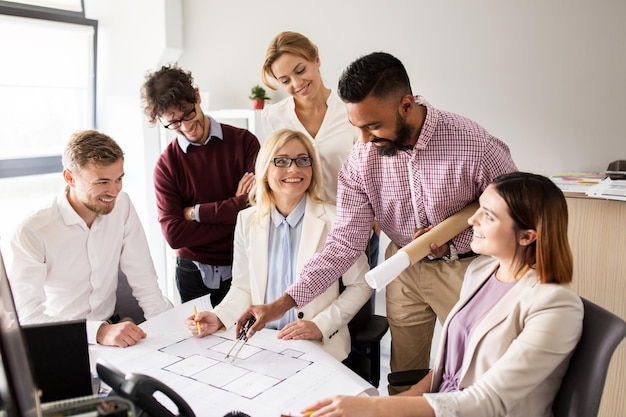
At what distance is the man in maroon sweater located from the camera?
7.57 ft

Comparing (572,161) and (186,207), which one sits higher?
(572,161)

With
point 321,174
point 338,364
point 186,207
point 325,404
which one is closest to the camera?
point 325,404

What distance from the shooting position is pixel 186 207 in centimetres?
243

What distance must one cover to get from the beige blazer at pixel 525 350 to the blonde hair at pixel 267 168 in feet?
3.25

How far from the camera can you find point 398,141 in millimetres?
1643

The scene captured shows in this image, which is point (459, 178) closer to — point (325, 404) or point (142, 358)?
point (325, 404)

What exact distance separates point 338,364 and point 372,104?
0.78 metres


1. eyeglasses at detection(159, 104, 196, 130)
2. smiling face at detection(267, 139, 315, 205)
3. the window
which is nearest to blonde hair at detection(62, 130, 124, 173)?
eyeglasses at detection(159, 104, 196, 130)

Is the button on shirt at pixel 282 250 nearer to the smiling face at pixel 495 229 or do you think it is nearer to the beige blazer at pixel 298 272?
the beige blazer at pixel 298 272

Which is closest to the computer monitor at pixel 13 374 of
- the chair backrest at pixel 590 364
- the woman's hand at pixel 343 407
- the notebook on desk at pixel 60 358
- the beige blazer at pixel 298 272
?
the notebook on desk at pixel 60 358

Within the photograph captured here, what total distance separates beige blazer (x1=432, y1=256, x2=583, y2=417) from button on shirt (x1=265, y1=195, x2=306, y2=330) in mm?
881

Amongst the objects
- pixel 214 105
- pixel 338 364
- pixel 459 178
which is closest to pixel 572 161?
pixel 459 178

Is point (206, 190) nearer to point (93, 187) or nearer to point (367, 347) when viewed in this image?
point (93, 187)

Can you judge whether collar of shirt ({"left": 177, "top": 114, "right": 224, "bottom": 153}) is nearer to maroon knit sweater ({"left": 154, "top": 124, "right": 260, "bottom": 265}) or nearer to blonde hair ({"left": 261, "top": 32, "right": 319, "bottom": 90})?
maroon knit sweater ({"left": 154, "top": 124, "right": 260, "bottom": 265})
